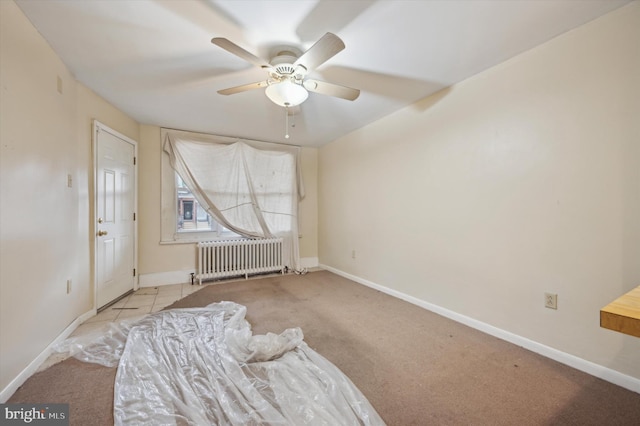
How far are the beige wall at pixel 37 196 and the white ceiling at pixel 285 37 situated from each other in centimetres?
22

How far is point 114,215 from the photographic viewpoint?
9.91 feet

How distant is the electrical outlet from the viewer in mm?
1868

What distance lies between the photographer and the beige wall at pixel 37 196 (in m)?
1.49

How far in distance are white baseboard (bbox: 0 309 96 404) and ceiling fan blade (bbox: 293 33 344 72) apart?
8.74 feet

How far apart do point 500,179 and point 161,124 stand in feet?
13.7

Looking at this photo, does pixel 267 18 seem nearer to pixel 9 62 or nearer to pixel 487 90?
pixel 9 62

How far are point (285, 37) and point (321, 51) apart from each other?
16.4 inches

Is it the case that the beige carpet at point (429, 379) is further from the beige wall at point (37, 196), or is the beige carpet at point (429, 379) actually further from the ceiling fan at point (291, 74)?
the ceiling fan at point (291, 74)

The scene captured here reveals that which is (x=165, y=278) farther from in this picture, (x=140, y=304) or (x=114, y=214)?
(x=114, y=214)

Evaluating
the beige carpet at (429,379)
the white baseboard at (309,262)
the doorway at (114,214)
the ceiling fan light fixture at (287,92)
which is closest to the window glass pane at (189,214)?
the doorway at (114,214)

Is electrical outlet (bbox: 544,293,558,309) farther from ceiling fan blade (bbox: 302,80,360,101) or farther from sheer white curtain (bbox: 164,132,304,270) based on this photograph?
sheer white curtain (bbox: 164,132,304,270)

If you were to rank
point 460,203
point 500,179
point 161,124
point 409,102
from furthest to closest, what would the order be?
point 161,124 → point 409,102 → point 460,203 → point 500,179

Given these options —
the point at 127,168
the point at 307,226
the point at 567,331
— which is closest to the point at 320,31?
the point at 567,331

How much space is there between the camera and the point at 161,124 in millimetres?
3631
